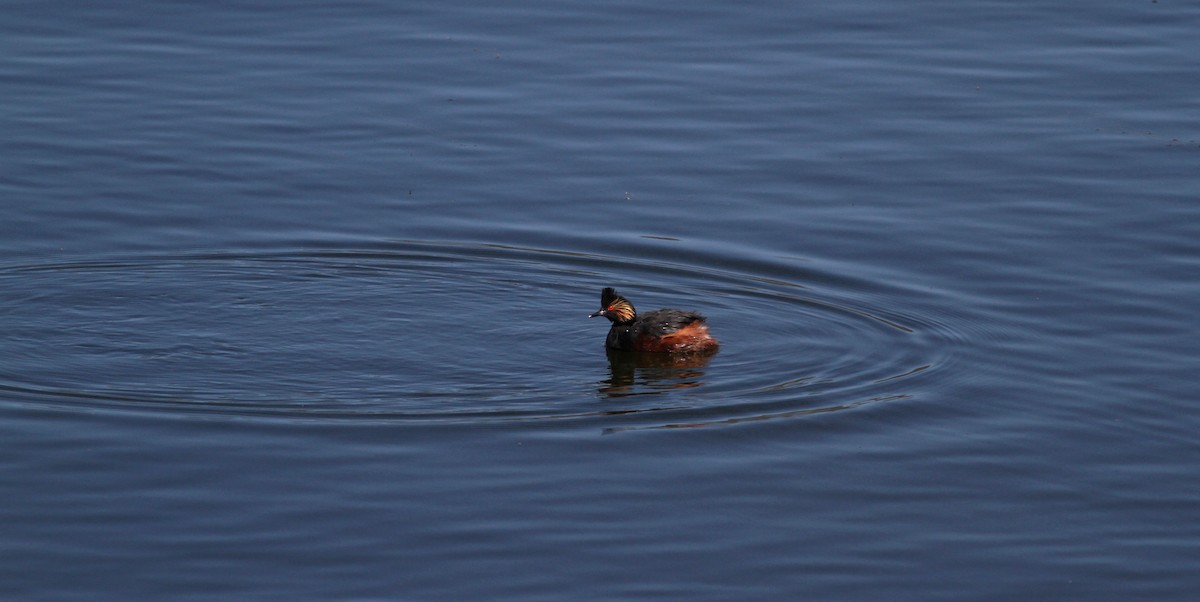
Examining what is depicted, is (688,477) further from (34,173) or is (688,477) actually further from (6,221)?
(34,173)

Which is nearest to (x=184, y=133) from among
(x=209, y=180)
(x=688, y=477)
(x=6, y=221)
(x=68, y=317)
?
(x=209, y=180)

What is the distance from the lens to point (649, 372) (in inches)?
551

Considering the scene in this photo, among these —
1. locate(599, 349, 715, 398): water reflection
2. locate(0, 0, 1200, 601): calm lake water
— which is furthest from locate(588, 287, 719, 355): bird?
locate(0, 0, 1200, 601): calm lake water

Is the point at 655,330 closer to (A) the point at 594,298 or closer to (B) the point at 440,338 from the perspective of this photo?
(A) the point at 594,298

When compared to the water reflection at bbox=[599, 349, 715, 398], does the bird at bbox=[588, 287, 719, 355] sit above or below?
above

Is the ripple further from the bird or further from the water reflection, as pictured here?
the bird

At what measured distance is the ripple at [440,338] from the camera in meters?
12.5

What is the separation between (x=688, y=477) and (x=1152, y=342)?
15.8 feet

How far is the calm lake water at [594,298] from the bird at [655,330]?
0.96 ft

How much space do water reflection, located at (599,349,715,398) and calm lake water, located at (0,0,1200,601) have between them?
3.9 inches

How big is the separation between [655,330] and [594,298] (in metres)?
1.31

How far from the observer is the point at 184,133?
65.6ft

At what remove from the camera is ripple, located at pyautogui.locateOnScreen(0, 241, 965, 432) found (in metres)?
12.5

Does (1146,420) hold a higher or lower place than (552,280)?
lower
